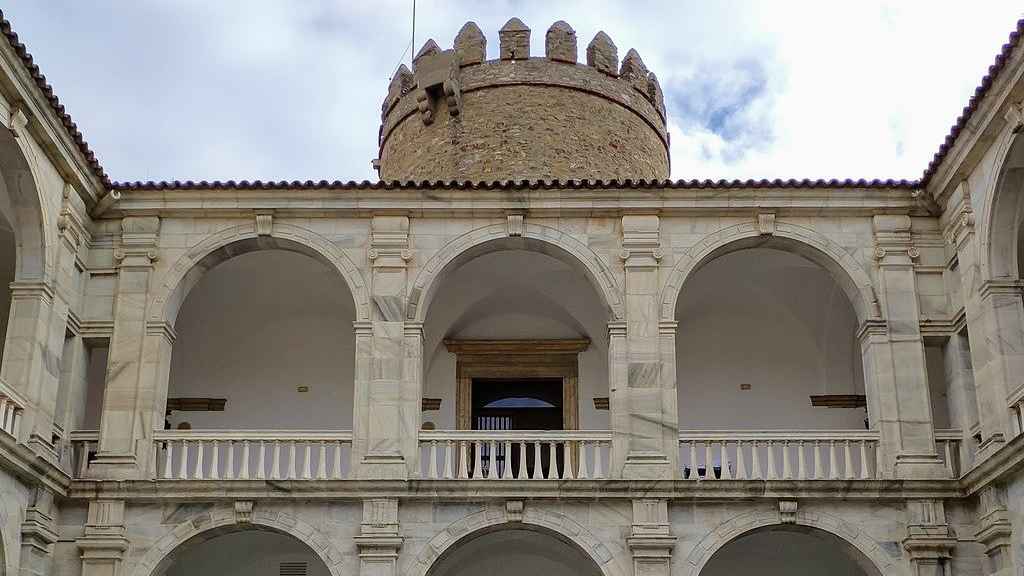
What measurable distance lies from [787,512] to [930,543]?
1521 millimetres

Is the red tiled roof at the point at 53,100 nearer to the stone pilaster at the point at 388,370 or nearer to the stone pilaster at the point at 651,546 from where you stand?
the stone pilaster at the point at 388,370

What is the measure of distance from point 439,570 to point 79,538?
432cm

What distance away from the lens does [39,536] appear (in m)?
13.2

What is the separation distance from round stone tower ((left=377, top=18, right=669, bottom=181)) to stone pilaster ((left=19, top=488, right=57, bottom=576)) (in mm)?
9553

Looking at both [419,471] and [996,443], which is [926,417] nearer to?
[996,443]

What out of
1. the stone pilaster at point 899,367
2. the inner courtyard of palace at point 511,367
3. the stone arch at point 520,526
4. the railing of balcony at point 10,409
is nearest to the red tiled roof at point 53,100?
the inner courtyard of palace at point 511,367

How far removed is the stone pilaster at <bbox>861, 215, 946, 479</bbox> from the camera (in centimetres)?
1396

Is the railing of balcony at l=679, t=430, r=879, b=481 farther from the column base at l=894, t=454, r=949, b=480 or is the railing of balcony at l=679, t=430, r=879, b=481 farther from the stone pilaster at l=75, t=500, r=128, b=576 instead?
the stone pilaster at l=75, t=500, r=128, b=576

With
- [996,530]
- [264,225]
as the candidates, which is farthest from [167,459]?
[996,530]

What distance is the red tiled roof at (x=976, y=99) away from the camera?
1182 centimetres

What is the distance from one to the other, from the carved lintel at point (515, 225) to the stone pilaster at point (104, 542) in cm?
545

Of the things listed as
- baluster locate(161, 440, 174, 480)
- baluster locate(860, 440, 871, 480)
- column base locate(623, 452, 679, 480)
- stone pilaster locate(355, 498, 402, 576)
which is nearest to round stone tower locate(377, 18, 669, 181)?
column base locate(623, 452, 679, 480)

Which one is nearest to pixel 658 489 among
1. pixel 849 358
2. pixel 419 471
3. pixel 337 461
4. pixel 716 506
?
pixel 716 506

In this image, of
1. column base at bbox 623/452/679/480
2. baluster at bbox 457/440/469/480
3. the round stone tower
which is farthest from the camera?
the round stone tower
